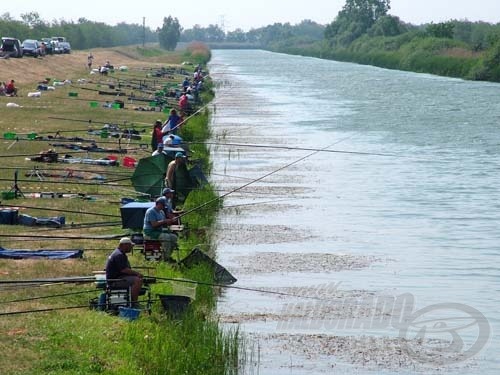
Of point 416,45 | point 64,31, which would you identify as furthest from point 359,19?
point 416,45

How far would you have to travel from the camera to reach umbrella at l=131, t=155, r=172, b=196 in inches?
963

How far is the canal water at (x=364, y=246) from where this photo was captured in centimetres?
1642

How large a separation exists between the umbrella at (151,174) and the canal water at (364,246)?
1588 mm

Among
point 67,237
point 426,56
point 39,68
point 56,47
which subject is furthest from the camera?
point 426,56

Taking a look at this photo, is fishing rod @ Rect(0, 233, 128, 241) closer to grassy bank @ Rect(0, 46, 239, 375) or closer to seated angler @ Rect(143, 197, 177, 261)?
grassy bank @ Rect(0, 46, 239, 375)

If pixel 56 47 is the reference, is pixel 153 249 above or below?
above

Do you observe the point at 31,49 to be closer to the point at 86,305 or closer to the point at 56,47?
the point at 56,47

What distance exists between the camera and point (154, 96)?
57094 mm

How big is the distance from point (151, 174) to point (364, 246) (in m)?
4.51

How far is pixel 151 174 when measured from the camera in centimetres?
2461

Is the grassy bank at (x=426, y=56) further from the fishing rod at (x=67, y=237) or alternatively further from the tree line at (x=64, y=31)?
the fishing rod at (x=67, y=237)

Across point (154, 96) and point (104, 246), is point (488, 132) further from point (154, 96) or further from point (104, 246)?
point (104, 246)

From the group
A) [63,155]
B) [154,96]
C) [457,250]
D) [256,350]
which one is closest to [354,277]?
[457,250]

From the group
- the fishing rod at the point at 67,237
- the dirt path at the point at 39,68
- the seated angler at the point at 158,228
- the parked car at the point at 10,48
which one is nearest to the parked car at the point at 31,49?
the dirt path at the point at 39,68
